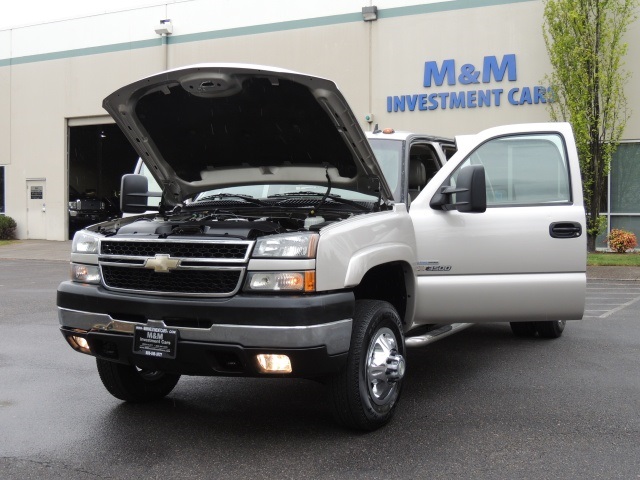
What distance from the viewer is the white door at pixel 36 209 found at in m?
26.5

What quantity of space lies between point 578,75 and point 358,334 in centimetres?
1506

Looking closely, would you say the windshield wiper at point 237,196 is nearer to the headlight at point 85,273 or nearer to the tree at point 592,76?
the headlight at point 85,273

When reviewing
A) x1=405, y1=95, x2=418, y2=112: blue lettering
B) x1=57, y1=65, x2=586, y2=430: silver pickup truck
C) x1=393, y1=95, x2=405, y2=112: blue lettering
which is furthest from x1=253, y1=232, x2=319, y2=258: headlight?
x1=393, y1=95, x2=405, y2=112: blue lettering

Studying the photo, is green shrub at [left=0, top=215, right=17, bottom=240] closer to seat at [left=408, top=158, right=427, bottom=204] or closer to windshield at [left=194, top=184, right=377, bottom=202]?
windshield at [left=194, top=184, right=377, bottom=202]

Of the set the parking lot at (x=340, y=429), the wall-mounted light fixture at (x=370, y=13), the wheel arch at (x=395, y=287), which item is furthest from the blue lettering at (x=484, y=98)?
the wheel arch at (x=395, y=287)

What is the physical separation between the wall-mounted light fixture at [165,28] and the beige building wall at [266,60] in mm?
279

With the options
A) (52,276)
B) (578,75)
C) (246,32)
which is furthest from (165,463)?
(246,32)

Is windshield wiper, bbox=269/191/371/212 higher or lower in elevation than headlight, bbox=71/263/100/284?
higher

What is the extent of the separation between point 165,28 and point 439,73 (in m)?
9.32

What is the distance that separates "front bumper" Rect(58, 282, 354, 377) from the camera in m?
3.90

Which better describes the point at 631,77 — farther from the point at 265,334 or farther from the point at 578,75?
the point at 265,334

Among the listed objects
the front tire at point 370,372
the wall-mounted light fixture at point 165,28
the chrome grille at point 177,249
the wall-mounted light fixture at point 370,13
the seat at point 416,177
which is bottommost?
the front tire at point 370,372

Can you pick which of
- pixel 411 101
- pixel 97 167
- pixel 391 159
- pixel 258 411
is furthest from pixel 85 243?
pixel 97 167

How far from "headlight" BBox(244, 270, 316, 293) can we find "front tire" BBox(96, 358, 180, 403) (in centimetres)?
137
